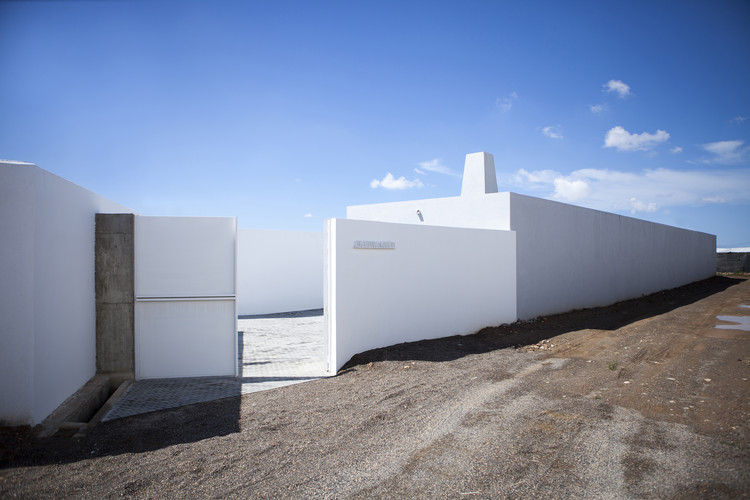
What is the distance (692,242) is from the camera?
1046 inches

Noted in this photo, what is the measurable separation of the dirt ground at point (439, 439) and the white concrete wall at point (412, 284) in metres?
0.77

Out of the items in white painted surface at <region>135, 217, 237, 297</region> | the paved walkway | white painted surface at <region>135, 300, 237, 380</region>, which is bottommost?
the paved walkway

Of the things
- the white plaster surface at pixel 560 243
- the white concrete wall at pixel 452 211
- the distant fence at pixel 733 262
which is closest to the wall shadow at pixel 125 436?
the white concrete wall at pixel 452 211

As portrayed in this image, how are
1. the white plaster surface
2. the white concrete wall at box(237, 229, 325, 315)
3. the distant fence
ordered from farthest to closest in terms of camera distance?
the distant fence < the white concrete wall at box(237, 229, 325, 315) < the white plaster surface

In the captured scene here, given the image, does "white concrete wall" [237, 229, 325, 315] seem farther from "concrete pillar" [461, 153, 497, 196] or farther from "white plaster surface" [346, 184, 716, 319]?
"concrete pillar" [461, 153, 497, 196]

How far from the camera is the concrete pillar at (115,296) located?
262 inches

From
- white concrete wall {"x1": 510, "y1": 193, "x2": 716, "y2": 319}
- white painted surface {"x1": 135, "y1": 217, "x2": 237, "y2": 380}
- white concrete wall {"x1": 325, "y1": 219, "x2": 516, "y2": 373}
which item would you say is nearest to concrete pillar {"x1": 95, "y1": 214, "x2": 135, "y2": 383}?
white painted surface {"x1": 135, "y1": 217, "x2": 237, "y2": 380}

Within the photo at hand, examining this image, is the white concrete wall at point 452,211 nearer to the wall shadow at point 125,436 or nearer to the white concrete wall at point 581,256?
the white concrete wall at point 581,256

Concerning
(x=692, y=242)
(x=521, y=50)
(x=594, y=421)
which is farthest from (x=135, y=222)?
(x=692, y=242)

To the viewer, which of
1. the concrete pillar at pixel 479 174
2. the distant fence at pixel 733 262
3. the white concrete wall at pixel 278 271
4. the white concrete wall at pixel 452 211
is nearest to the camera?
the white concrete wall at pixel 452 211

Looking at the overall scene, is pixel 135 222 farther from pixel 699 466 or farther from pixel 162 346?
pixel 699 466

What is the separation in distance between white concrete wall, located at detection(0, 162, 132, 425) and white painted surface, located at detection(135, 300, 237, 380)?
49.1 inches

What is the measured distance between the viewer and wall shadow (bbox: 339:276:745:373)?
7.76 metres

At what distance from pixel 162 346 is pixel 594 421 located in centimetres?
625
